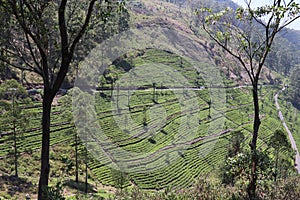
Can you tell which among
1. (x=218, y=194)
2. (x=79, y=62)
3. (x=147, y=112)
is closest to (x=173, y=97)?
(x=147, y=112)

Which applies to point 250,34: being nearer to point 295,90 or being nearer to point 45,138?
point 45,138

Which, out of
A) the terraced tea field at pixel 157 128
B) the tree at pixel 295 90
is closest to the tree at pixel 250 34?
the terraced tea field at pixel 157 128

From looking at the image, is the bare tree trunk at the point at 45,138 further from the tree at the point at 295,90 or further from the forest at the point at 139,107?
the tree at the point at 295,90

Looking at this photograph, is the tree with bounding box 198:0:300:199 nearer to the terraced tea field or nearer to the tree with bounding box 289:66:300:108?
the terraced tea field

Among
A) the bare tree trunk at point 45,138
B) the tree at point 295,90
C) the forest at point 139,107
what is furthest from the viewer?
the tree at point 295,90

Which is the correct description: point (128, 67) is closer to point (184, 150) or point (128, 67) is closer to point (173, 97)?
point (173, 97)

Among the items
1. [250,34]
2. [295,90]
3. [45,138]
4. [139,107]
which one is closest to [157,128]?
[139,107]

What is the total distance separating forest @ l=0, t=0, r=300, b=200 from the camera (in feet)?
18.1

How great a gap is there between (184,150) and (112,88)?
47.5 feet

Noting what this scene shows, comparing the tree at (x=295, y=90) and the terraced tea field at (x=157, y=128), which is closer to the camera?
the terraced tea field at (x=157, y=128)

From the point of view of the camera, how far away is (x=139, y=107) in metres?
40.9

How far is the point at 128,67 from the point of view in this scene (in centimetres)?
5128

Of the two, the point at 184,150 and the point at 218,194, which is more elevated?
the point at 218,194

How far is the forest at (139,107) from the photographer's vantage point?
18.1ft
